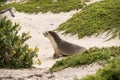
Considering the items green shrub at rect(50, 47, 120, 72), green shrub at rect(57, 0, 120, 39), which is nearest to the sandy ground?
green shrub at rect(50, 47, 120, 72)

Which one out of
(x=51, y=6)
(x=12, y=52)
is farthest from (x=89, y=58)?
(x=51, y=6)

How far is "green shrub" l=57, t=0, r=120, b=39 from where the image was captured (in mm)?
16406

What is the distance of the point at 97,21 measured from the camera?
17.3 meters

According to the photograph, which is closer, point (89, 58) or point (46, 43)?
point (89, 58)

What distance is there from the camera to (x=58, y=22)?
20562 mm

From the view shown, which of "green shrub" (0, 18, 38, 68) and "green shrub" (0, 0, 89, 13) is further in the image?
"green shrub" (0, 0, 89, 13)

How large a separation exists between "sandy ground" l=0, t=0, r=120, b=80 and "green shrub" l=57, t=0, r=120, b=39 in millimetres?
346

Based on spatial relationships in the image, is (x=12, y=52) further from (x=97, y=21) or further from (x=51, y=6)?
(x=51, y=6)

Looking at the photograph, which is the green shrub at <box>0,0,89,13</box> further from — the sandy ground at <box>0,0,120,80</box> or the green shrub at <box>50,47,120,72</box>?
the green shrub at <box>50,47,120,72</box>

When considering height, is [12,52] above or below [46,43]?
above

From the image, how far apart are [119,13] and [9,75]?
915 cm

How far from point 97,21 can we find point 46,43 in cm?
239

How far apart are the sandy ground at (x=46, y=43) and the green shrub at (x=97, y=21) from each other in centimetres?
35

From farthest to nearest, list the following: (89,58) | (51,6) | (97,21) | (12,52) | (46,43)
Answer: (51,6) → (97,21) → (46,43) → (12,52) → (89,58)
